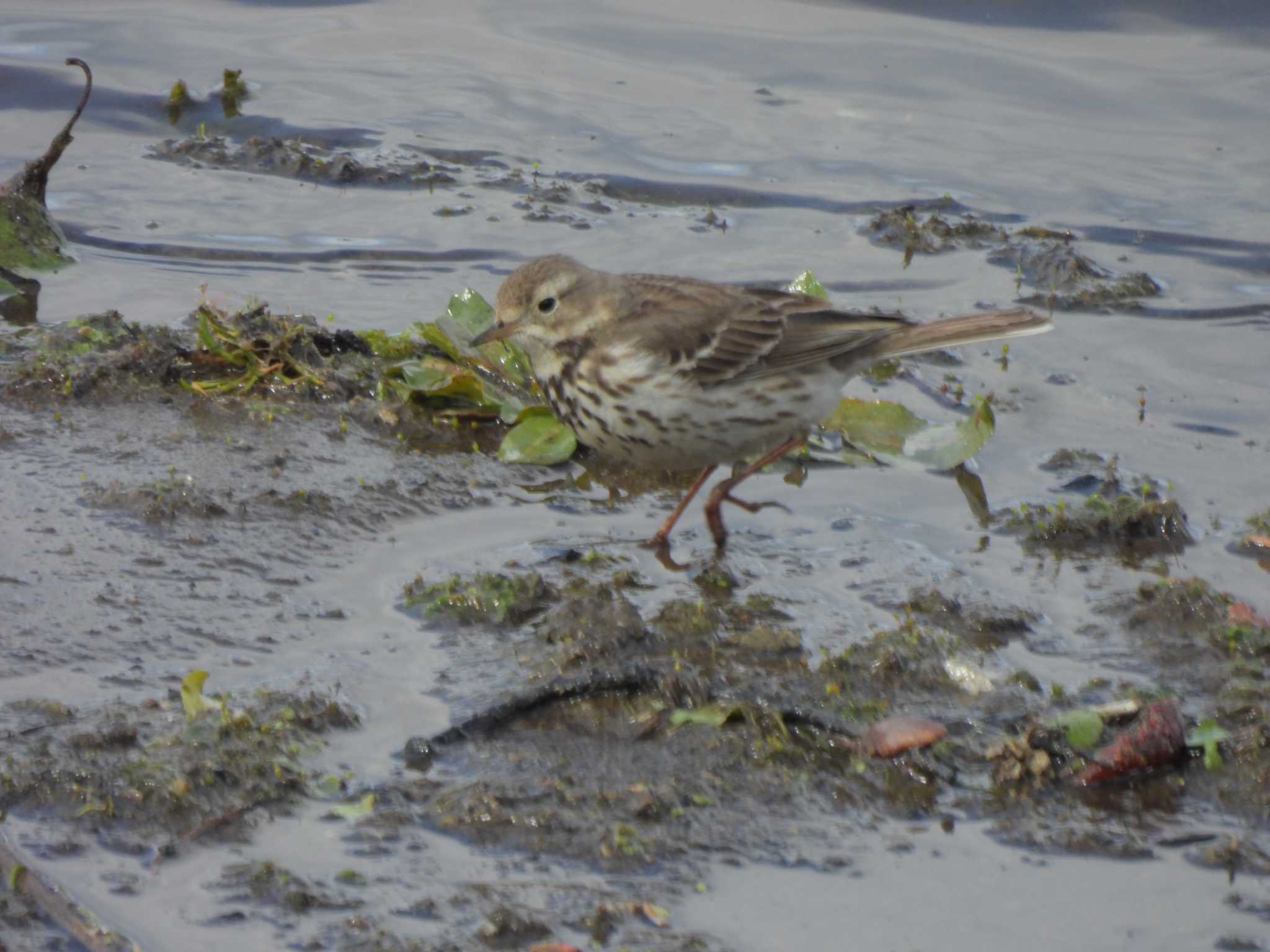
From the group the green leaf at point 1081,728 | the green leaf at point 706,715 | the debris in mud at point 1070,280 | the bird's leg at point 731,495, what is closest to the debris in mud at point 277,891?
the green leaf at point 706,715

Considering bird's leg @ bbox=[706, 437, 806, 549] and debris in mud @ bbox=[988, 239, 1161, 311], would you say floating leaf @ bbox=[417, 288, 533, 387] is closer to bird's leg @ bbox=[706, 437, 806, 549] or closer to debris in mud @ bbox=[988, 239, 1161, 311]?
bird's leg @ bbox=[706, 437, 806, 549]

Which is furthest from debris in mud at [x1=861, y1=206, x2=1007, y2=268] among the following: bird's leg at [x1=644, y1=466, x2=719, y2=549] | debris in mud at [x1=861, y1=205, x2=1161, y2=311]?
bird's leg at [x1=644, y1=466, x2=719, y2=549]

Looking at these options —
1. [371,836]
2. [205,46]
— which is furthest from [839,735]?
[205,46]

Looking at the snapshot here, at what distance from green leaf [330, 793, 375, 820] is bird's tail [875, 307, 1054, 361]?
3419 millimetres

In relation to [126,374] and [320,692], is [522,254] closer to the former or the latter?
[126,374]

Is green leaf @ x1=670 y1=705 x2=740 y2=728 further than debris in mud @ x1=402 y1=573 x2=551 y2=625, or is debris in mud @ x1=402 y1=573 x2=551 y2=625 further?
debris in mud @ x1=402 y1=573 x2=551 y2=625

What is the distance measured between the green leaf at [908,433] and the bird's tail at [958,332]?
310mm

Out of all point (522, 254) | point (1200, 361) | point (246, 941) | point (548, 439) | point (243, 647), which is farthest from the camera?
point (522, 254)

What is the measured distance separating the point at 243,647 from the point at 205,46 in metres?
9.22

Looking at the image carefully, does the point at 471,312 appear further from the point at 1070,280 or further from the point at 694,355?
the point at 1070,280

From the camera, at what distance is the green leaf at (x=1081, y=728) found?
4.48m

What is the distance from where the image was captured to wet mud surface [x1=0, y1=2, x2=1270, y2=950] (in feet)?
12.9

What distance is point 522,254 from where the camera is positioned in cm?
930

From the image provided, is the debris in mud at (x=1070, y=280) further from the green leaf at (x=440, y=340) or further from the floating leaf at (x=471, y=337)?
the green leaf at (x=440, y=340)
